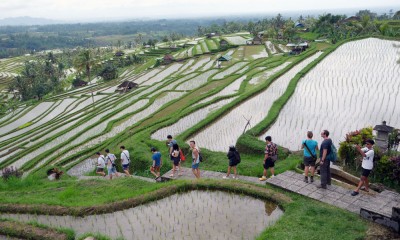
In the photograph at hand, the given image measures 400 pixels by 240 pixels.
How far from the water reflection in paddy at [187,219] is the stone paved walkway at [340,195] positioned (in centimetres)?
85

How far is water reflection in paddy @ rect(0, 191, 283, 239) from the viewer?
23.9 feet

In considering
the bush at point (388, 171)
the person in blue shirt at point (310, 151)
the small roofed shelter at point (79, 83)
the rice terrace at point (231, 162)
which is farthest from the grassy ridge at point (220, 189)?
the small roofed shelter at point (79, 83)

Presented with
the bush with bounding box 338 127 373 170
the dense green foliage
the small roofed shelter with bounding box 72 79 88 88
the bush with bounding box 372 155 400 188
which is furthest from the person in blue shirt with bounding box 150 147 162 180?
the dense green foliage

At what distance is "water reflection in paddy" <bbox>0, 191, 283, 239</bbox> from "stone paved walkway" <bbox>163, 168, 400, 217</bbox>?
33.3 inches

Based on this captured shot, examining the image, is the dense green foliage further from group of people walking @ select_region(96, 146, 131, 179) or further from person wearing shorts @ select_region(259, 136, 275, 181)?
person wearing shorts @ select_region(259, 136, 275, 181)

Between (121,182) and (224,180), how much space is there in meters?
3.15

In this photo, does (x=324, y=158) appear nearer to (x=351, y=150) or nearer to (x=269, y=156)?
(x=269, y=156)

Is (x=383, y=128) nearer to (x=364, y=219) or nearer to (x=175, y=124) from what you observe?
(x=364, y=219)

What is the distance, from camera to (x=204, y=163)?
12.1 meters

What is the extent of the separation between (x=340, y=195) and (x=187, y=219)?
11.7 feet

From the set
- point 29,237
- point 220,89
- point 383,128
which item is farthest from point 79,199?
point 220,89

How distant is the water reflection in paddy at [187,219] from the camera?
23.9ft

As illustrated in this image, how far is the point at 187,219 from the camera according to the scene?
785 centimetres

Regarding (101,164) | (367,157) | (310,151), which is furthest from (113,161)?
(367,157)
